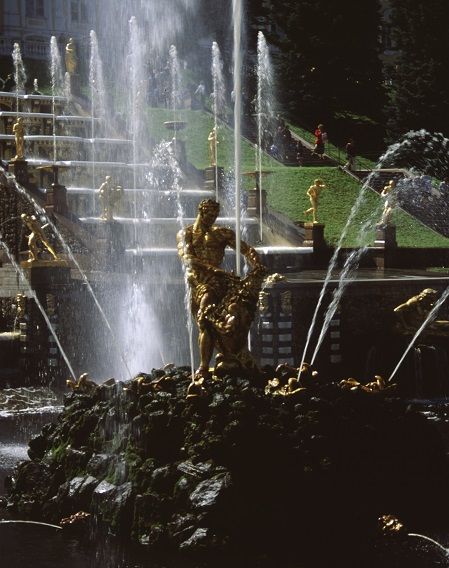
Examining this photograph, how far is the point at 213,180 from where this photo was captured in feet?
119

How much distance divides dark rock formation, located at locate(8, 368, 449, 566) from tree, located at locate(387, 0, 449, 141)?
36683 mm

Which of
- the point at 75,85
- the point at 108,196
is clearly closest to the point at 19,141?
the point at 108,196

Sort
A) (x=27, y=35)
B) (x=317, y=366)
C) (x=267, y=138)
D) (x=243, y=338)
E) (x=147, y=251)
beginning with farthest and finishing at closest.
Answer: (x=27, y=35) < (x=267, y=138) < (x=147, y=251) < (x=317, y=366) < (x=243, y=338)

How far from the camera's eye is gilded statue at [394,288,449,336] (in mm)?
24547

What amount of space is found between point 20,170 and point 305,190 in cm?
1054

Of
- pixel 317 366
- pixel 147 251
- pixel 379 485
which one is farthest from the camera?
pixel 147 251

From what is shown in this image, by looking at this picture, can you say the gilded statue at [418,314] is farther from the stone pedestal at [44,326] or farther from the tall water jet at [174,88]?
the tall water jet at [174,88]

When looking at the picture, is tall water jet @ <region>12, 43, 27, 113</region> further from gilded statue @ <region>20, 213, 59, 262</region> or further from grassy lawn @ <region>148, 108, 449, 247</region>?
gilded statue @ <region>20, 213, 59, 262</region>

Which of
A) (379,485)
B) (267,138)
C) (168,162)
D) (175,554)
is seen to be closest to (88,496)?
(175,554)

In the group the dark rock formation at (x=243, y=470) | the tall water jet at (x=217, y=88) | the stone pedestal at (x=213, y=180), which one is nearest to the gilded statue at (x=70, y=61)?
the tall water jet at (x=217, y=88)

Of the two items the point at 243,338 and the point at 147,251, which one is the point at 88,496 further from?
the point at 147,251

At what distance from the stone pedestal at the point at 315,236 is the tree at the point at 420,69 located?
1804cm

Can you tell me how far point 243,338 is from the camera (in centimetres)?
1484

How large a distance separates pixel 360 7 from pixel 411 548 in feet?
145
